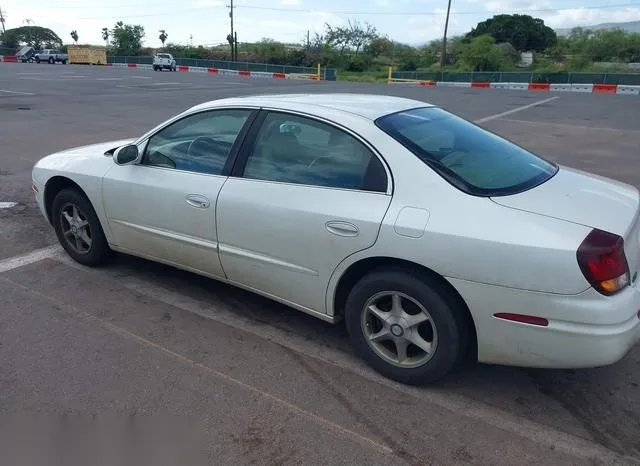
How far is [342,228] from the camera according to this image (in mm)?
2959

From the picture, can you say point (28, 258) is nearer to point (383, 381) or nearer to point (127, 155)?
point (127, 155)

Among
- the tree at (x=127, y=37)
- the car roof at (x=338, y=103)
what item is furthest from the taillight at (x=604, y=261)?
the tree at (x=127, y=37)

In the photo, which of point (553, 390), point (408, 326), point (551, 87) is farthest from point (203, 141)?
point (551, 87)

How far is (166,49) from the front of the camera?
84.6m

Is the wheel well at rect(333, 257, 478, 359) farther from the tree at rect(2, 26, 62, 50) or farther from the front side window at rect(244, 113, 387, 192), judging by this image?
the tree at rect(2, 26, 62, 50)

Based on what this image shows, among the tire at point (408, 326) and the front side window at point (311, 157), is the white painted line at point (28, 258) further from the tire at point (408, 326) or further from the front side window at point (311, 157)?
the tire at point (408, 326)

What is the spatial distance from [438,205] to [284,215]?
93 centimetres

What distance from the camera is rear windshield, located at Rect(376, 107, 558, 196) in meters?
2.94

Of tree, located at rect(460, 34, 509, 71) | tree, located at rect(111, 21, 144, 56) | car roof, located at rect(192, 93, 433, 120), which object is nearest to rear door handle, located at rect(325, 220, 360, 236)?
car roof, located at rect(192, 93, 433, 120)

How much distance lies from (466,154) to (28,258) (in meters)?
3.88

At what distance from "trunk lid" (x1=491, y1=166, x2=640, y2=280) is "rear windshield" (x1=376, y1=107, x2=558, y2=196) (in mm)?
95

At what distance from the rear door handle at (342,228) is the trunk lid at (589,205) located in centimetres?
74

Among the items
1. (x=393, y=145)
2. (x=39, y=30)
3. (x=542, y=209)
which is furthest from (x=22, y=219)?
(x=39, y=30)

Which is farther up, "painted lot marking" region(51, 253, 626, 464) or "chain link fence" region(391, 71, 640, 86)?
"painted lot marking" region(51, 253, 626, 464)
